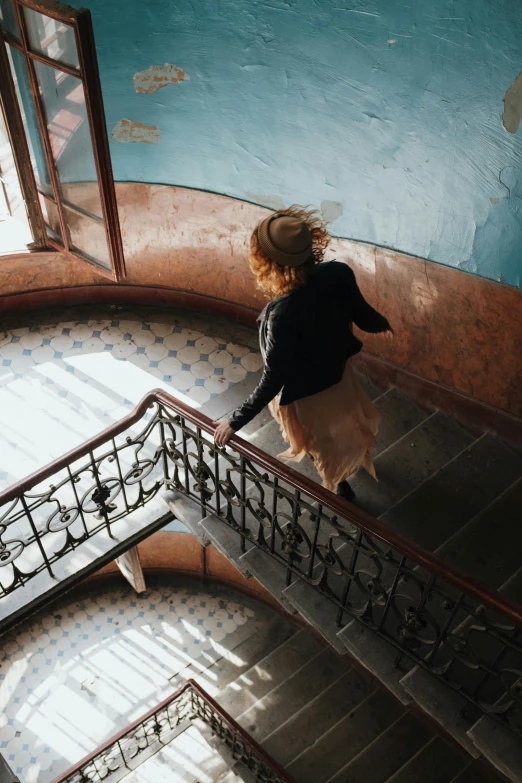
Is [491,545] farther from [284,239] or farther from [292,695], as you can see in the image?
[292,695]

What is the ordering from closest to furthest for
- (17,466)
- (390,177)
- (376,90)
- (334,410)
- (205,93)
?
(334,410) → (376,90) → (390,177) → (205,93) → (17,466)

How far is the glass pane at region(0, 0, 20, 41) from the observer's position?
4.25m

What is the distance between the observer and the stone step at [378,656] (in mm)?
3309

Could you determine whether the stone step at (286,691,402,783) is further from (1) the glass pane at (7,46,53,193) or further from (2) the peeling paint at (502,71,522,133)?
(1) the glass pane at (7,46,53,193)

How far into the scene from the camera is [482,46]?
121 inches

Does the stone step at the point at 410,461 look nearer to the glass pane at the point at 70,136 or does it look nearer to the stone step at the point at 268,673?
the glass pane at the point at 70,136

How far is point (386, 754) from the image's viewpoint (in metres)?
5.27

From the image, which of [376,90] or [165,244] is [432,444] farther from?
[165,244]

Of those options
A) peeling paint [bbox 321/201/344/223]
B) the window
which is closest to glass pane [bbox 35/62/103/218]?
the window

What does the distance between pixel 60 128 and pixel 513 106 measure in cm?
309

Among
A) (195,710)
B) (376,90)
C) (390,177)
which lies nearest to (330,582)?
(390,177)

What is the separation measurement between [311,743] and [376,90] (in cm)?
538

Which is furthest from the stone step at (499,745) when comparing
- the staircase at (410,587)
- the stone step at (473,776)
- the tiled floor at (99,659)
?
the tiled floor at (99,659)

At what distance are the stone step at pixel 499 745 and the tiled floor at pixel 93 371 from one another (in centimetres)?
296
